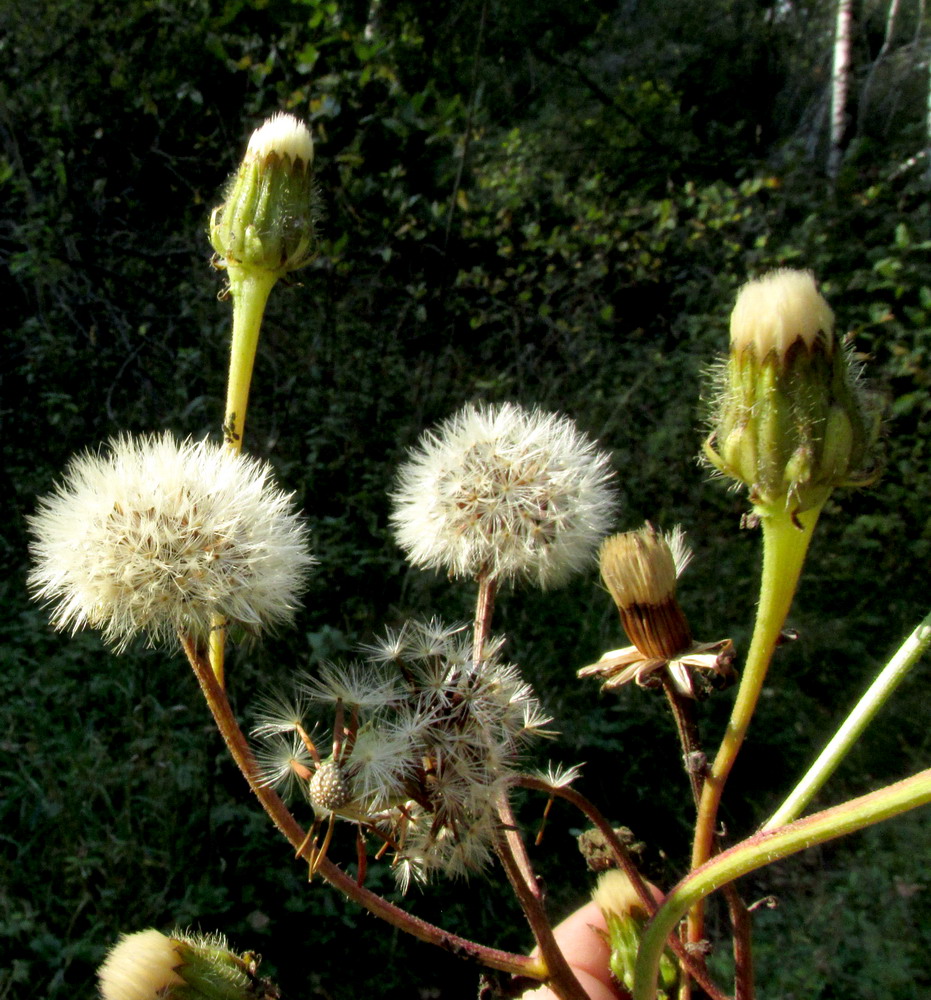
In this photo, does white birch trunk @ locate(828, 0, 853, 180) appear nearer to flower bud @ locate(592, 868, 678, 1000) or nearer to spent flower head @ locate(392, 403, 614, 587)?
spent flower head @ locate(392, 403, 614, 587)

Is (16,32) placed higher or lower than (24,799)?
higher

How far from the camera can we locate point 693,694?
2.91ft

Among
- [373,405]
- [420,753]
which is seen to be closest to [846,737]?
[420,753]

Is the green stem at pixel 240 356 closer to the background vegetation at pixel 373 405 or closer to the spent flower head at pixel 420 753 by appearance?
the spent flower head at pixel 420 753

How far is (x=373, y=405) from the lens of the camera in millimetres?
3969

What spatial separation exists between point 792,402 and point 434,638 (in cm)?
41

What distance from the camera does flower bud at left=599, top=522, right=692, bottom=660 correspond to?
90 centimetres

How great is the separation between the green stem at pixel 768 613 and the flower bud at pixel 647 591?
10cm

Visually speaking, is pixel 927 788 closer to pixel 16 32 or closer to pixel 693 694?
pixel 693 694

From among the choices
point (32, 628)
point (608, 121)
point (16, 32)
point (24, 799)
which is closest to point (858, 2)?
point (608, 121)

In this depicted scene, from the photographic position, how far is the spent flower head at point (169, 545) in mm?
849

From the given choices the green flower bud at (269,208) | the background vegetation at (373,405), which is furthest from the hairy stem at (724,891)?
the background vegetation at (373,405)

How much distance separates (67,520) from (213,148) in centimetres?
337

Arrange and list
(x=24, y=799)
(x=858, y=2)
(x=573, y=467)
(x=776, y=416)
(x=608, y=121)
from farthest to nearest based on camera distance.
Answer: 1. (x=608, y=121)
2. (x=858, y=2)
3. (x=24, y=799)
4. (x=573, y=467)
5. (x=776, y=416)
